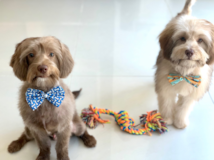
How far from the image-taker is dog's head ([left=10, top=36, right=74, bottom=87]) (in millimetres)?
1021

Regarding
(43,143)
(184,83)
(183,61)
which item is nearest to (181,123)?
(184,83)

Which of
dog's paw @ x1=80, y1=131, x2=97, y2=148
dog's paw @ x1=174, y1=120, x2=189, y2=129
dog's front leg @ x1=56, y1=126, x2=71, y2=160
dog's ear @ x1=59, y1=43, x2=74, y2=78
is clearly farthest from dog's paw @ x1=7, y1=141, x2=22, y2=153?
dog's paw @ x1=174, y1=120, x2=189, y2=129

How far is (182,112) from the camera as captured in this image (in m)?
1.61

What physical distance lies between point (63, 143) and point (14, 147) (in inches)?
16.0

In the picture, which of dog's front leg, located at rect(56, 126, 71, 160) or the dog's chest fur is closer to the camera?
dog's front leg, located at rect(56, 126, 71, 160)

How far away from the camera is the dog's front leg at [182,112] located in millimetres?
1577

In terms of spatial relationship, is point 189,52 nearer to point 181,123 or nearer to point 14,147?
point 181,123

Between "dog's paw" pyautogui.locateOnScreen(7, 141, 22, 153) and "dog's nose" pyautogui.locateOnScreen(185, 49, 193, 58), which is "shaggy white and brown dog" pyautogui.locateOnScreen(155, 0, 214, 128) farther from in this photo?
→ "dog's paw" pyautogui.locateOnScreen(7, 141, 22, 153)

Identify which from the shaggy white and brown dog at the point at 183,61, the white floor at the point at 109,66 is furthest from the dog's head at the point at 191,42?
the white floor at the point at 109,66

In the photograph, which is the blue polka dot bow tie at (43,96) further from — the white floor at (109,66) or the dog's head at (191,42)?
the dog's head at (191,42)

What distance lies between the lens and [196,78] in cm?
137

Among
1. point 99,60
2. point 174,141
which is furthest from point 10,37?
point 174,141

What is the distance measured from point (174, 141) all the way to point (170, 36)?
78 centimetres

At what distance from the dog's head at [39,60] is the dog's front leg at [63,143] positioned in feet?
1.17
